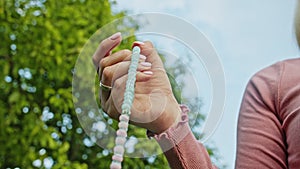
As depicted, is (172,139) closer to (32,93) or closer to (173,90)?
(173,90)

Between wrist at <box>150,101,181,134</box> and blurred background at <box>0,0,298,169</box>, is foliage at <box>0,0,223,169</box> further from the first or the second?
wrist at <box>150,101,181,134</box>

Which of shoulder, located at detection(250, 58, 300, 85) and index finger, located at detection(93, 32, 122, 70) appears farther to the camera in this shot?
shoulder, located at detection(250, 58, 300, 85)

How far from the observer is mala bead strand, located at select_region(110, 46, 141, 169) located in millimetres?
302

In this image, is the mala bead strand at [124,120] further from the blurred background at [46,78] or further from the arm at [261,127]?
the blurred background at [46,78]

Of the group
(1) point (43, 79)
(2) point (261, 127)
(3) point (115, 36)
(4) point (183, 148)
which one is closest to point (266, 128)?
(2) point (261, 127)

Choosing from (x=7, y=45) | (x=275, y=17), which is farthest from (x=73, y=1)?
(x=275, y=17)

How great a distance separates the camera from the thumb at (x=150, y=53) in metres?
0.44

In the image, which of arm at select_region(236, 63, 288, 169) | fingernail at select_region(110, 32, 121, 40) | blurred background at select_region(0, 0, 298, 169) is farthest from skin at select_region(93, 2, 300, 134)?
blurred background at select_region(0, 0, 298, 169)

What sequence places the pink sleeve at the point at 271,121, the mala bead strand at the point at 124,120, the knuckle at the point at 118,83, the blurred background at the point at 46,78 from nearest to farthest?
the mala bead strand at the point at 124,120 → the knuckle at the point at 118,83 → the pink sleeve at the point at 271,121 → the blurred background at the point at 46,78

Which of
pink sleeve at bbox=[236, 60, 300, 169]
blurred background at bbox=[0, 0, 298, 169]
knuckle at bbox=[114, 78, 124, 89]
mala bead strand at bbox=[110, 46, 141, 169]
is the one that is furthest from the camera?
blurred background at bbox=[0, 0, 298, 169]

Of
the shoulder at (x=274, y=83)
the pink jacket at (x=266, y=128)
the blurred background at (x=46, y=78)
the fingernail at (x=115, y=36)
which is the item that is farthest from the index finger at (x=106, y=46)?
the blurred background at (x=46, y=78)

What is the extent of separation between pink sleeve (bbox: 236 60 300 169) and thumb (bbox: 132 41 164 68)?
18cm

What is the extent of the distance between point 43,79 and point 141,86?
1272 mm

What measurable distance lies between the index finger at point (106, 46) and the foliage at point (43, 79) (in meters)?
1.07
